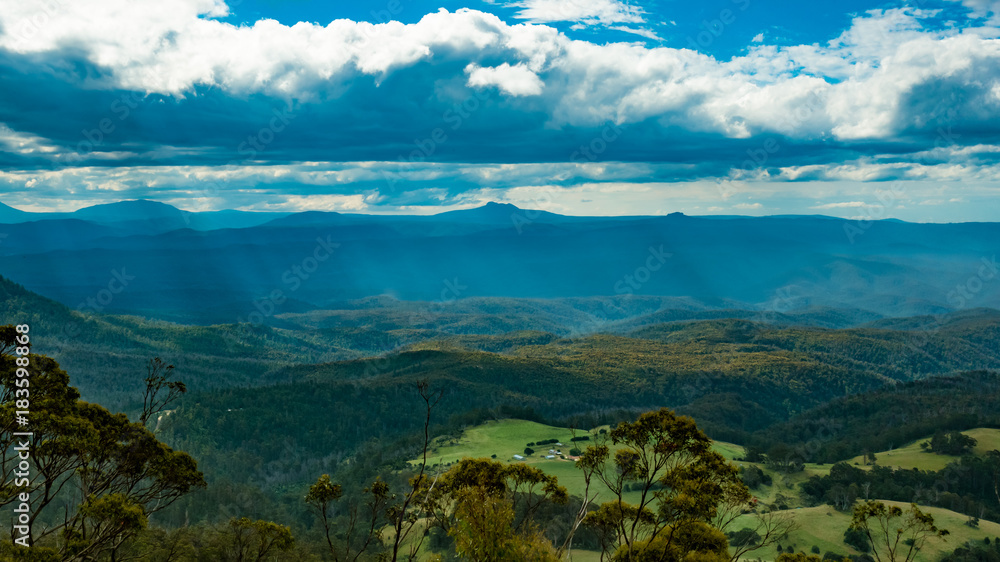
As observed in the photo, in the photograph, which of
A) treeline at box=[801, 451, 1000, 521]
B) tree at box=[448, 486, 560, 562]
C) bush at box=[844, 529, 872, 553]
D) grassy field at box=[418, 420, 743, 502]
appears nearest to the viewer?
tree at box=[448, 486, 560, 562]

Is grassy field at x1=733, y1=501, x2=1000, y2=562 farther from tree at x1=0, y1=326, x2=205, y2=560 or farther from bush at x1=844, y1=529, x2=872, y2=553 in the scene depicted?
tree at x1=0, y1=326, x2=205, y2=560

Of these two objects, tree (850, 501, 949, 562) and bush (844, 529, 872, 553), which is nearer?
tree (850, 501, 949, 562)

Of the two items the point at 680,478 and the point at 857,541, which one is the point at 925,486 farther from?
the point at 680,478

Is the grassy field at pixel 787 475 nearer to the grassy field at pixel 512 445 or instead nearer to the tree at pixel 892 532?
the grassy field at pixel 512 445

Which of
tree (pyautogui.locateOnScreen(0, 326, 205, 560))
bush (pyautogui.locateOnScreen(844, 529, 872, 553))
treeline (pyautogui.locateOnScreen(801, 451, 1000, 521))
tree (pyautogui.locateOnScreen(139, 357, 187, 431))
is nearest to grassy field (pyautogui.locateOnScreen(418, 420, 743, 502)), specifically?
treeline (pyautogui.locateOnScreen(801, 451, 1000, 521))

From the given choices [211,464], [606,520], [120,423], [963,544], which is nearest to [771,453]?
[963,544]

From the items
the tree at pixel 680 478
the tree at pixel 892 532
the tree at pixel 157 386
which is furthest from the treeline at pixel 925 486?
the tree at pixel 157 386

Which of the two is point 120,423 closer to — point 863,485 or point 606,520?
point 606,520

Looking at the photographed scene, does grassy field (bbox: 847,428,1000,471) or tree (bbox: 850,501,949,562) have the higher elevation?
tree (bbox: 850,501,949,562)
